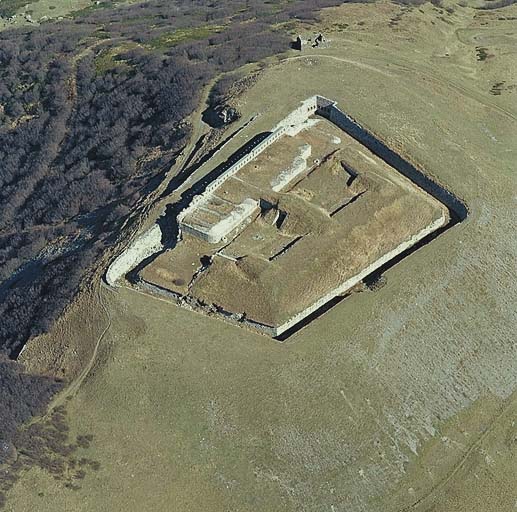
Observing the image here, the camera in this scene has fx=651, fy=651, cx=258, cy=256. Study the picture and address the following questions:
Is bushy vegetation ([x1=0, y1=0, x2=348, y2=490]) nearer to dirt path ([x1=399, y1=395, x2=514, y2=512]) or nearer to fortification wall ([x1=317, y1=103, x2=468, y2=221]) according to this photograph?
fortification wall ([x1=317, y1=103, x2=468, y2=221])

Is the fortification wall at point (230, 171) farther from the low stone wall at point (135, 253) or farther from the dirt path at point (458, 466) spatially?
the dirt path at point (458, 466)

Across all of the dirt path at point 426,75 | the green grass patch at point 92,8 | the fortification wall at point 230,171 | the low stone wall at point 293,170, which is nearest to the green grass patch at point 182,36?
the dirt path at point 426,75

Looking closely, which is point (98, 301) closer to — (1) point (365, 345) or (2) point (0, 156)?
(1) point (365, 345)

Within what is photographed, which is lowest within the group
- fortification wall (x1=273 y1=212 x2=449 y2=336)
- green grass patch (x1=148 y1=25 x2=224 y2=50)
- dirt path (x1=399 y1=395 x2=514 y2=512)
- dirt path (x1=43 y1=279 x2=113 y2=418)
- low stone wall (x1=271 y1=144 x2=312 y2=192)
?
dirt path (x1=399 y1=395 x2=514 y2=512)

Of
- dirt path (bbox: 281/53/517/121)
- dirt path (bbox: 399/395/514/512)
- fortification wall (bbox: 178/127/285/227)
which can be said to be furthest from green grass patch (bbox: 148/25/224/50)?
dirt path (bbox: 399/395/514/512)

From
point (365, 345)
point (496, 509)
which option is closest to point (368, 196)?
point (365, 345)

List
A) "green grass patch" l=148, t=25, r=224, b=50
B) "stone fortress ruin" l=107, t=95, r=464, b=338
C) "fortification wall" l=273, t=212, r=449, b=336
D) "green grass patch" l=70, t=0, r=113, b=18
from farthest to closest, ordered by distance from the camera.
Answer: "green grass patch" l=70, t=0, r=113, b=18
"green grass patch" l=148, t=25, r=224, b=50
"stone fortress ruin" l=107, t=95, r=464, b=338
"fortification wall" l=273, t=212, r=449, b=336
